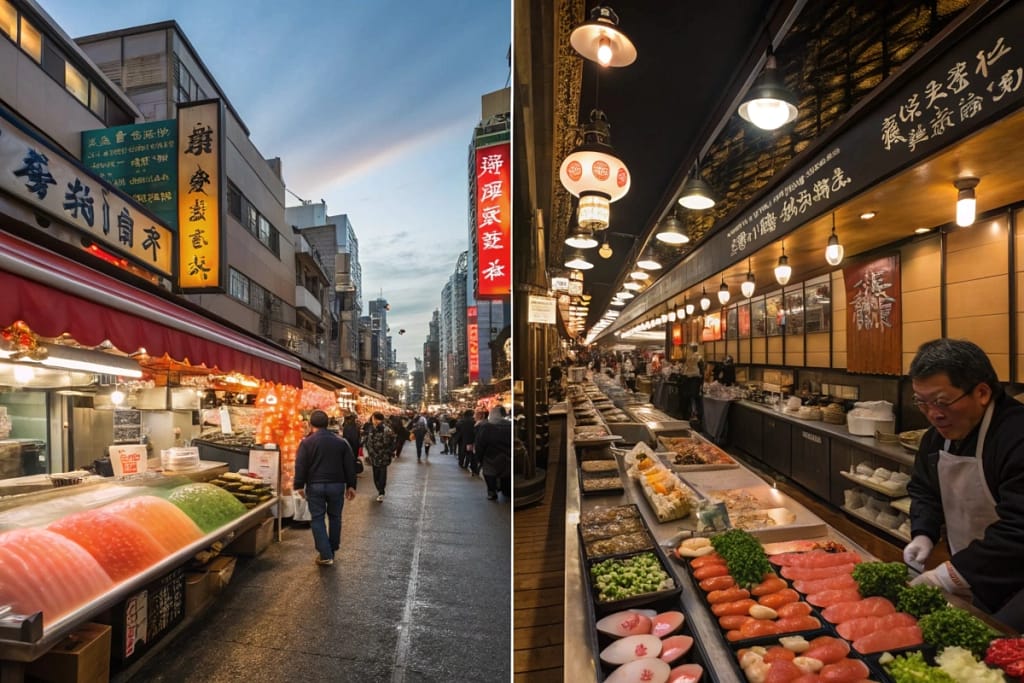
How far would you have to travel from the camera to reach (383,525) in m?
9.58

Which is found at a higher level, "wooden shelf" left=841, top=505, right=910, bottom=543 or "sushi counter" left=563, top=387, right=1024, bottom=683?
"sushi counter" left=563, top=387, right=1024, bottom=683

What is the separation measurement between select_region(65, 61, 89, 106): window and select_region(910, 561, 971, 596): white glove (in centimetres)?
1423

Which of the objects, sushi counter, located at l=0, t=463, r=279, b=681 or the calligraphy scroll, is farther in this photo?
the calligraphy scroll

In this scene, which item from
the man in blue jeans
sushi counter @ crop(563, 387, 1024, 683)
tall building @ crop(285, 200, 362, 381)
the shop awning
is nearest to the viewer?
sushi counter @ crop(563, 387, 1024, 683)

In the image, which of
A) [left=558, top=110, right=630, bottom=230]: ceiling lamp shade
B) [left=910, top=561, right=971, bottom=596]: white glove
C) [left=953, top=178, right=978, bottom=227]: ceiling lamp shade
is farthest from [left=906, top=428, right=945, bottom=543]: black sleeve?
[left=558, top=110, right=630, bottom=230]: ceiling lamp shade

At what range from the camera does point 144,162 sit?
985cm

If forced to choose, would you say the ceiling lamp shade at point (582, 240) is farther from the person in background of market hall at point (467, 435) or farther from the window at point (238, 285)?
the window at point (238, 285)

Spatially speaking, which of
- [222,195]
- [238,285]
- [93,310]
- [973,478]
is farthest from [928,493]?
[238,285]

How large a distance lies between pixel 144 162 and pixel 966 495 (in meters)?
11.9

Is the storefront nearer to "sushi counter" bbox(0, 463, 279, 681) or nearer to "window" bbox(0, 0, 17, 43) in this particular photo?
"sushi counter" bbox(0, 463, 279, 681)

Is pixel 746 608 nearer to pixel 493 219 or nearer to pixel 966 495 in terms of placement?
pixel 966 495

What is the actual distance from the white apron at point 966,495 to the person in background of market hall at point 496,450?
8434 millimetres

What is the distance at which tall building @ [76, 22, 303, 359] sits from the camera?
9.41 metres

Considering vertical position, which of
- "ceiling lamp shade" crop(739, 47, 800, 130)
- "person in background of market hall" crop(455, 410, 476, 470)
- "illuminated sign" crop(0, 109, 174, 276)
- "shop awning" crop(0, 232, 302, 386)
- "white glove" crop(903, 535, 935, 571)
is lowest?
"person in background of market hall" crop(455, 410, 476, 470)
